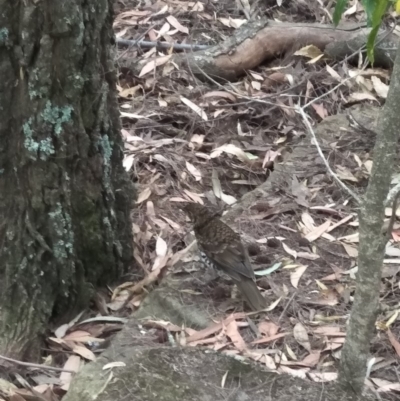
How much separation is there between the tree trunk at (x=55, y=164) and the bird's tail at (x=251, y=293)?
0.70 m

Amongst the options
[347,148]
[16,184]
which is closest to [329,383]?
[16,184]

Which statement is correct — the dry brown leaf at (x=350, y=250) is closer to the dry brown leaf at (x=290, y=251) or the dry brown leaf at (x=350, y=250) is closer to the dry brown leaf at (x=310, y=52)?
the dry brown leaf at (x=290, y=251)

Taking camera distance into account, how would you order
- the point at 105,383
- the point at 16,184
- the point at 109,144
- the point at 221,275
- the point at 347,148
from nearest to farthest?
the point at 105,383 < the point at 16,184 < the point at 109,144 < the point at 221,275 < the point at 347,148

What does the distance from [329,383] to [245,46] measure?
3.90 m

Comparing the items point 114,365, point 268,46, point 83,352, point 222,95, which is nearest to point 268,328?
point 114,365

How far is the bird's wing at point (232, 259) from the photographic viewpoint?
3.74 m

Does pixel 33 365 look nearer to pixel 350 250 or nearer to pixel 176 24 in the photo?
pixel 350 250

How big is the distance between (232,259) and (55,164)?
40.6 inches

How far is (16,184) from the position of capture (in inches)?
135

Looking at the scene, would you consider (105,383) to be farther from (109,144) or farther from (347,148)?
(347,148)

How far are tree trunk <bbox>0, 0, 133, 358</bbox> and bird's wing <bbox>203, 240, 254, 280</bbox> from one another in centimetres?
53

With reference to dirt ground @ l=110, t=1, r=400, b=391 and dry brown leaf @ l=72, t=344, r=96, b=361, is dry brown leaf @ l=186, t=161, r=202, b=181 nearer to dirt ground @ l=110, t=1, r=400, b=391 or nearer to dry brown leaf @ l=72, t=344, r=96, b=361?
dirt ground @ l=110, t=1, r=400, b=391

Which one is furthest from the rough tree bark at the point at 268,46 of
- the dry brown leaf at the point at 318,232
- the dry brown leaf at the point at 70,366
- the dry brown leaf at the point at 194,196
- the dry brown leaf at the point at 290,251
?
the dry brown leaf at the point at 70,366

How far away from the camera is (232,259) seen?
12.4 ft
